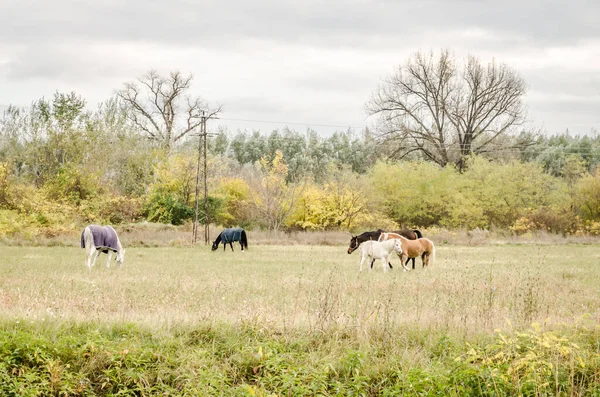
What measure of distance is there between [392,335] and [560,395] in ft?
7.78

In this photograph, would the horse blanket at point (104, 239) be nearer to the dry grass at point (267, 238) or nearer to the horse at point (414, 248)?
the horse at point (414, 248)

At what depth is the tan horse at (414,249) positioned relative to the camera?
67.3 feet

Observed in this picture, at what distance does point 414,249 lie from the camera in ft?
68.5

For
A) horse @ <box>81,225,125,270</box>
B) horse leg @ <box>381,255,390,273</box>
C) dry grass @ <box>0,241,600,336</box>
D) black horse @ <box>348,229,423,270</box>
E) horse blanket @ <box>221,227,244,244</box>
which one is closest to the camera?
dry grass @ <box>0,241,600,336</box>

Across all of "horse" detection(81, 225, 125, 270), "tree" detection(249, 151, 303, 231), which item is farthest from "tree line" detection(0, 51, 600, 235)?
"horse" detection(81, 225, 125, 270)

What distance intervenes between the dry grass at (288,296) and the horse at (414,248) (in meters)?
0.73

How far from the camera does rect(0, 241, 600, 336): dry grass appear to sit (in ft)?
32.1

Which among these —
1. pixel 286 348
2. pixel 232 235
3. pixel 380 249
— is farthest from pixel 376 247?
pixel 232 235

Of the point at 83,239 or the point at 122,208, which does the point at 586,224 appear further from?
the point at 83,239

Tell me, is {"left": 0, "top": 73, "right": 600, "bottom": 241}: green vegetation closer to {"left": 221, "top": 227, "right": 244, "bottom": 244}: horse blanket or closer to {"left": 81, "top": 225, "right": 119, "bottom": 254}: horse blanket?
{"left": 221, "top": 227, "right": 244, "bottom": 244}: horse blanket

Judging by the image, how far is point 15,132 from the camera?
53.8 m

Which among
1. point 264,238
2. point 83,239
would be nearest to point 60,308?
point 83,239

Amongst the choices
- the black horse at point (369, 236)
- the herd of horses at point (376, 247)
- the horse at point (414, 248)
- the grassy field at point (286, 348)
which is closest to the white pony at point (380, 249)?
the herd of horses at point (376, 247)

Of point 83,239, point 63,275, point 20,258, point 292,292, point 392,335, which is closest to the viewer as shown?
point 392,335
